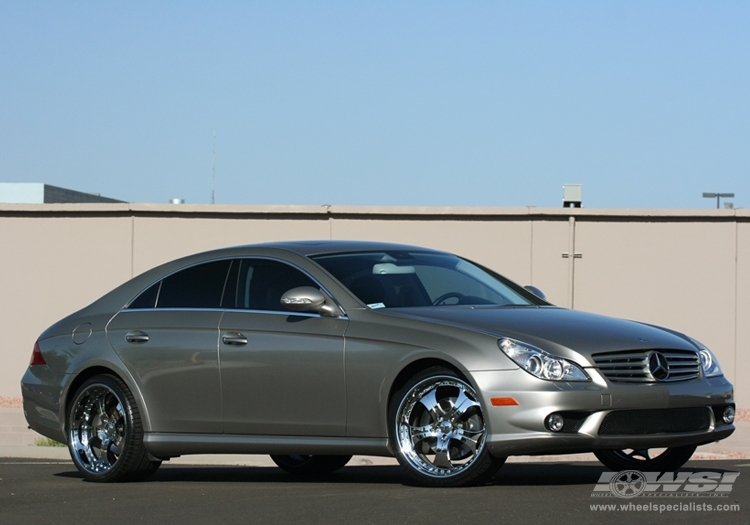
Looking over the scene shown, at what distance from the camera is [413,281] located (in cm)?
829

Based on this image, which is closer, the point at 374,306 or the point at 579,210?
the point at 374,306

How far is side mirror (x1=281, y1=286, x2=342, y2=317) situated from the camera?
306 inches

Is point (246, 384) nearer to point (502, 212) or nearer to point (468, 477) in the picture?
point (468, 477)

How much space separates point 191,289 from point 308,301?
1.39 m

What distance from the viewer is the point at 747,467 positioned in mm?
9094

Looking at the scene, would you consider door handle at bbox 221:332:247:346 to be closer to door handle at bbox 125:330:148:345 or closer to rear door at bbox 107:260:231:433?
rear door at bbox 107:260:231:433

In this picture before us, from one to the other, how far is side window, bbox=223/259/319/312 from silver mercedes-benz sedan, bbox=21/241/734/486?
0.01 meters

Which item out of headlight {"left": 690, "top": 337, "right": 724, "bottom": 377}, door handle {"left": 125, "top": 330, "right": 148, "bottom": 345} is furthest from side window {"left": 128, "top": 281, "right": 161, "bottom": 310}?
headlight {"left": 690, "top": 337, "right": 724, "bottom": 377}

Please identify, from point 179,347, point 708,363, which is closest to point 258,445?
point 179,347

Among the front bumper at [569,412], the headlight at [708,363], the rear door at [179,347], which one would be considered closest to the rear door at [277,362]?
the rear door at [179,347]

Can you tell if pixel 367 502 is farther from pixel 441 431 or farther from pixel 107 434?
pixel 107 434

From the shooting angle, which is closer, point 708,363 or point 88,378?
point 708,363

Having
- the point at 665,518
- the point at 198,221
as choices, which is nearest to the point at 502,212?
the point at 198,221

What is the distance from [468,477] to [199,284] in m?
2.71
